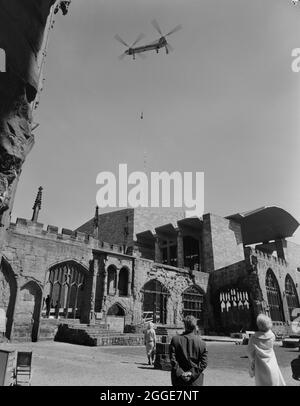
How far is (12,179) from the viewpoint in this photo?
8.24 metres

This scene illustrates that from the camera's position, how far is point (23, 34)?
24.7ft

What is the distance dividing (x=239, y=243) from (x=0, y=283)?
24540 mm

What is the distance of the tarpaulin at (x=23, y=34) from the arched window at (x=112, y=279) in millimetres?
15127

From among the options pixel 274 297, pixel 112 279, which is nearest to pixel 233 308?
pixel 274 297

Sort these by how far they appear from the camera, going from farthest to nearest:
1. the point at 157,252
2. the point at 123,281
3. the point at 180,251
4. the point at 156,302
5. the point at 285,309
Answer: the point at 157,252, the point at 180,251, the point at 285,309, the point at 156,302, the point at 123,281

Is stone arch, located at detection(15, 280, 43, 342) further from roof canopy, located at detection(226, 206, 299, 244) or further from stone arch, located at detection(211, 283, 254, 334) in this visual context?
roof canopy, located at detection(226, 206, 299, 244)

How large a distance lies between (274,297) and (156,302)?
11.6m

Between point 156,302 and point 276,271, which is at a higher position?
point 276,271

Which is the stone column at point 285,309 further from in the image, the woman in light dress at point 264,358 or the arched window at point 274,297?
the woman in light dress at point 264,358

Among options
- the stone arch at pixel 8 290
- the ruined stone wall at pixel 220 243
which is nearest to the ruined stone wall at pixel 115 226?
the ruined stone wall at pixel 220 243

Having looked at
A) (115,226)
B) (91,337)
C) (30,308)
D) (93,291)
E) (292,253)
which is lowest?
(91,337)

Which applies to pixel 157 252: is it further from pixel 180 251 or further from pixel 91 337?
pixel 91 337

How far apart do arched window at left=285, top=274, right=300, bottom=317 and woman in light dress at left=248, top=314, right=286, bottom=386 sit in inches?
1112

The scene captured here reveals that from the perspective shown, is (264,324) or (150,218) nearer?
(264,324)
